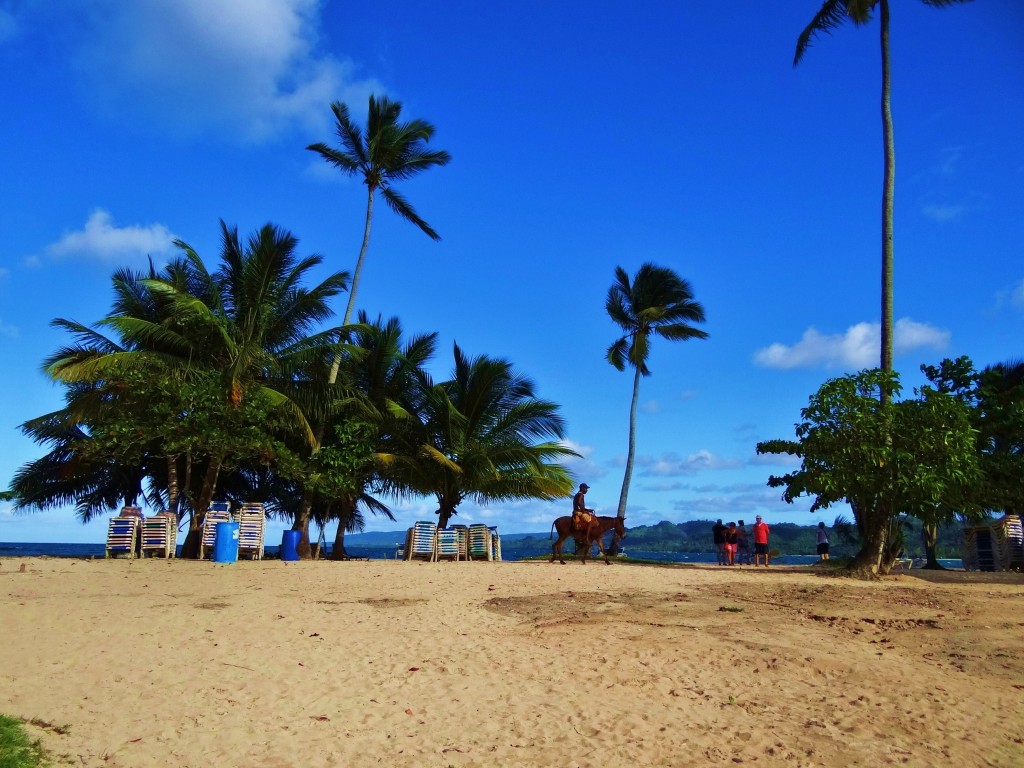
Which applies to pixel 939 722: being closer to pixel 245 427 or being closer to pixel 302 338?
pixel 245 427

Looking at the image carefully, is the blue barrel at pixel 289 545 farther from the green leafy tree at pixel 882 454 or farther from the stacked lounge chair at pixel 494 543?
the green leafy tree at pixel 882 454

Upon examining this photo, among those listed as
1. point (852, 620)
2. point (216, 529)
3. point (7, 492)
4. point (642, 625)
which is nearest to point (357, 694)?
point (642, 625)

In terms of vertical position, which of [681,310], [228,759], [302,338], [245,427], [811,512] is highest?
[681,310]

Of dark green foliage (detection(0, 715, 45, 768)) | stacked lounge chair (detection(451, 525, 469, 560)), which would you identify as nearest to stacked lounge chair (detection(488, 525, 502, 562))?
stacked lounge chair (detection(451, 525, 469, 560))

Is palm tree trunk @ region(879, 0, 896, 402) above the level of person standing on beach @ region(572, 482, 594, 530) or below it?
above

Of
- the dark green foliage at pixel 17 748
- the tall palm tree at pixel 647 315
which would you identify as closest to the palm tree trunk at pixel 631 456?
the tall palm tree at pixel 647 315

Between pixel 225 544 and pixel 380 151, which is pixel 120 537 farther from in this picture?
pixel 380 151

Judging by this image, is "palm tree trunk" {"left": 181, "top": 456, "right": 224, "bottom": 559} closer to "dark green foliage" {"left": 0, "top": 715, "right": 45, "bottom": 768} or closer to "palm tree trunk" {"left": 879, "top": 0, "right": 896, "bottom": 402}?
"dark green foliage" {"left": 0, "top": 715, "right": 45, "bottom": 768}

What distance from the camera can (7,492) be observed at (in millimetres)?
22547

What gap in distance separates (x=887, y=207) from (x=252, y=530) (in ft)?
58.8

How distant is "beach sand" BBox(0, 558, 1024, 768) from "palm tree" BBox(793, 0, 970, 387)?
760 centimetres

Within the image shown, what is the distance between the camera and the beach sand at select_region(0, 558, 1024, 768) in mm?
4953

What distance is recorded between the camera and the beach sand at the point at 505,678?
4.95 m

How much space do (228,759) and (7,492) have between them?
22810 mm
